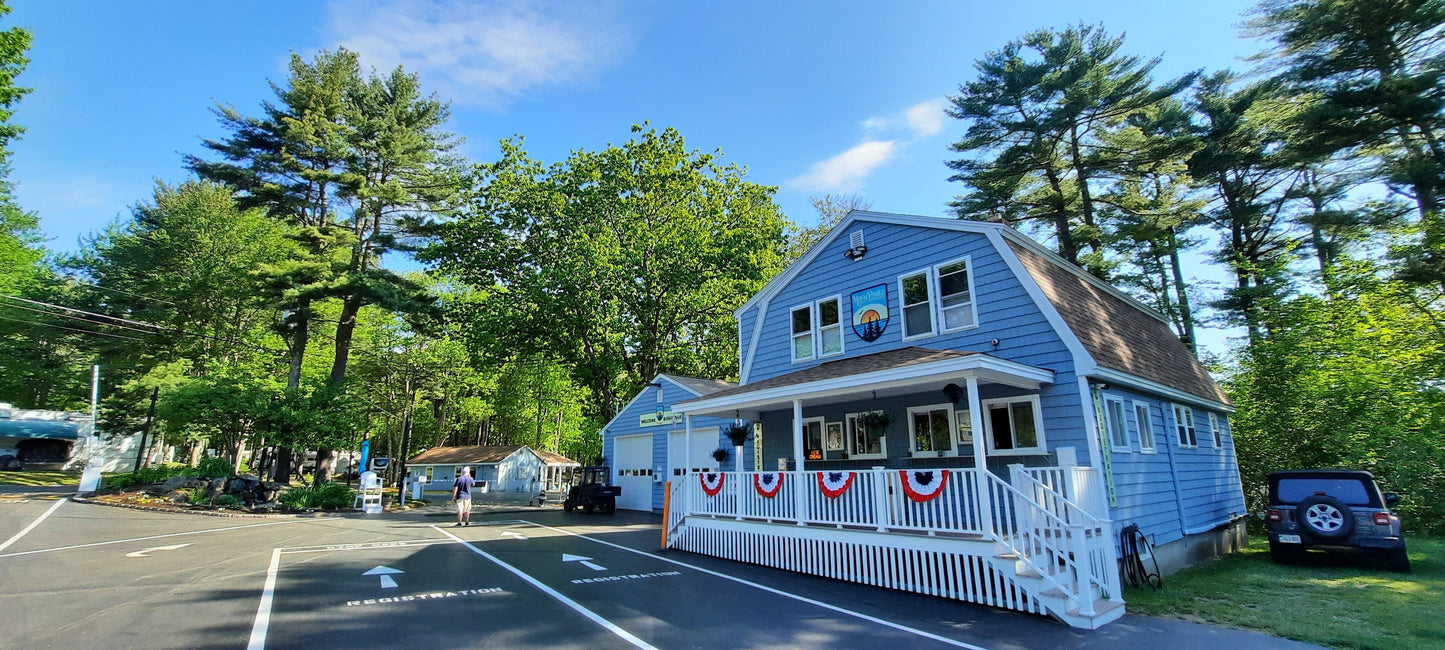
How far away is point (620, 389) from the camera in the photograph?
87.3 feet

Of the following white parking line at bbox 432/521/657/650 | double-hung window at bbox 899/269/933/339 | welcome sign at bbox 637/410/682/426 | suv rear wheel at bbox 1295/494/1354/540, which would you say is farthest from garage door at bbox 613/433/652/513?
suv rear wheel at bbox 1295/494/1354/540

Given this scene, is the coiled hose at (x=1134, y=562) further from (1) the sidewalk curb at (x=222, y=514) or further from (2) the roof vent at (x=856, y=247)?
(1) the sidewalk curb at (x=222, y=514)

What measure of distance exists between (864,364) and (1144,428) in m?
4.77

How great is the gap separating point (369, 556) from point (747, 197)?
18294 millimetres

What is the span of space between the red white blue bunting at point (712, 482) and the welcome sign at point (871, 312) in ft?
12.6

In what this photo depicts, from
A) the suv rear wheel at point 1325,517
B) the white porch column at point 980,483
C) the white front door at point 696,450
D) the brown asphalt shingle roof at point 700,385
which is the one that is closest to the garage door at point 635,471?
the white front door at point 696,450

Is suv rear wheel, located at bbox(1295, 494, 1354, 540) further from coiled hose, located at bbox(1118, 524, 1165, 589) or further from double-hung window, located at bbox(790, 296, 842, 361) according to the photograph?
double-hung window, located at bbox(790, 296, 842, 361)

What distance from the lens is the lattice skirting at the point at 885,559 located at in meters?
6.76

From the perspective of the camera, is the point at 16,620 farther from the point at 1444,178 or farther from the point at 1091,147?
the point at 1091,147

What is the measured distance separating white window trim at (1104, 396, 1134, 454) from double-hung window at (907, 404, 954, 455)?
2.14 metres

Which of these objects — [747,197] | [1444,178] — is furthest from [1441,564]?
[747,197]

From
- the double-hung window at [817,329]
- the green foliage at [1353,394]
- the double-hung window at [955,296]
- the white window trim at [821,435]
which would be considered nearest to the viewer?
the double-hung window at [955,296]

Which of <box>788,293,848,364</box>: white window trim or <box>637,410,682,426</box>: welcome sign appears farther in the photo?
<box>637,410,682,426</box>: welcome sign

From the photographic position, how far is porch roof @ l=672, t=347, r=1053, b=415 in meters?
7.85
